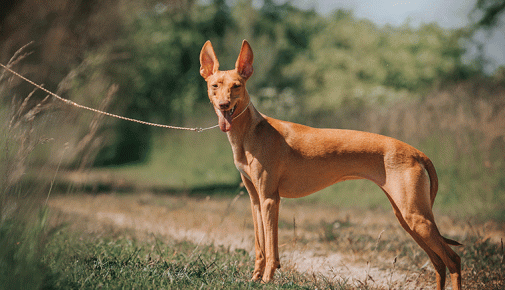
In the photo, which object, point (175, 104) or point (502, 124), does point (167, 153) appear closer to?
point (175, 104)

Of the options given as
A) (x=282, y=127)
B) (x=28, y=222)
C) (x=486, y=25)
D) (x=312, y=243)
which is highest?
(x=486, y=25)

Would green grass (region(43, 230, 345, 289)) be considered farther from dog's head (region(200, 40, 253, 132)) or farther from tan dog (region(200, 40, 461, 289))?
dog's head (region(200, 40, 253, 132))

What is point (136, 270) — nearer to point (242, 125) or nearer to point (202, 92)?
point (242, 125)

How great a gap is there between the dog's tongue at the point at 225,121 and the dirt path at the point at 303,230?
1115mm

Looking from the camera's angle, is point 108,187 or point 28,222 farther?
point 108,187

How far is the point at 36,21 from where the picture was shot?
18.2ft

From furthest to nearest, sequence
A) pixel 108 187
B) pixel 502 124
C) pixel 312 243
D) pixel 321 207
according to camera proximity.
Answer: pixel 108 187 < pixel 502 124 < pixel 321 207 < pixel 312 243

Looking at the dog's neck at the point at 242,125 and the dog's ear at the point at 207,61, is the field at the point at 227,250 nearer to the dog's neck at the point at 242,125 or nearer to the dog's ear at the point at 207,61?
the dog's neck at the point at 242,125

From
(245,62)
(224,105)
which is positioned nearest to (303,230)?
(245,62)

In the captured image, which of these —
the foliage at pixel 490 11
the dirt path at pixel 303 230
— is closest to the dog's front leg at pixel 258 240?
the dirt path at pixel 303 230

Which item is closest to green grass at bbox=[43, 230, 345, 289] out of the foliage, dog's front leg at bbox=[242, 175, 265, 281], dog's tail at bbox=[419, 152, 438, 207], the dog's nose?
dog's front leg at bbox=[242, 175, 265, 281]

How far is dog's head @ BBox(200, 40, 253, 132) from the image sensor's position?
10.4 ft

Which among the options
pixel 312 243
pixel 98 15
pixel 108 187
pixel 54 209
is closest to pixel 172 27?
pixel 108 187

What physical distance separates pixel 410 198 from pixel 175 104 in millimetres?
16099
